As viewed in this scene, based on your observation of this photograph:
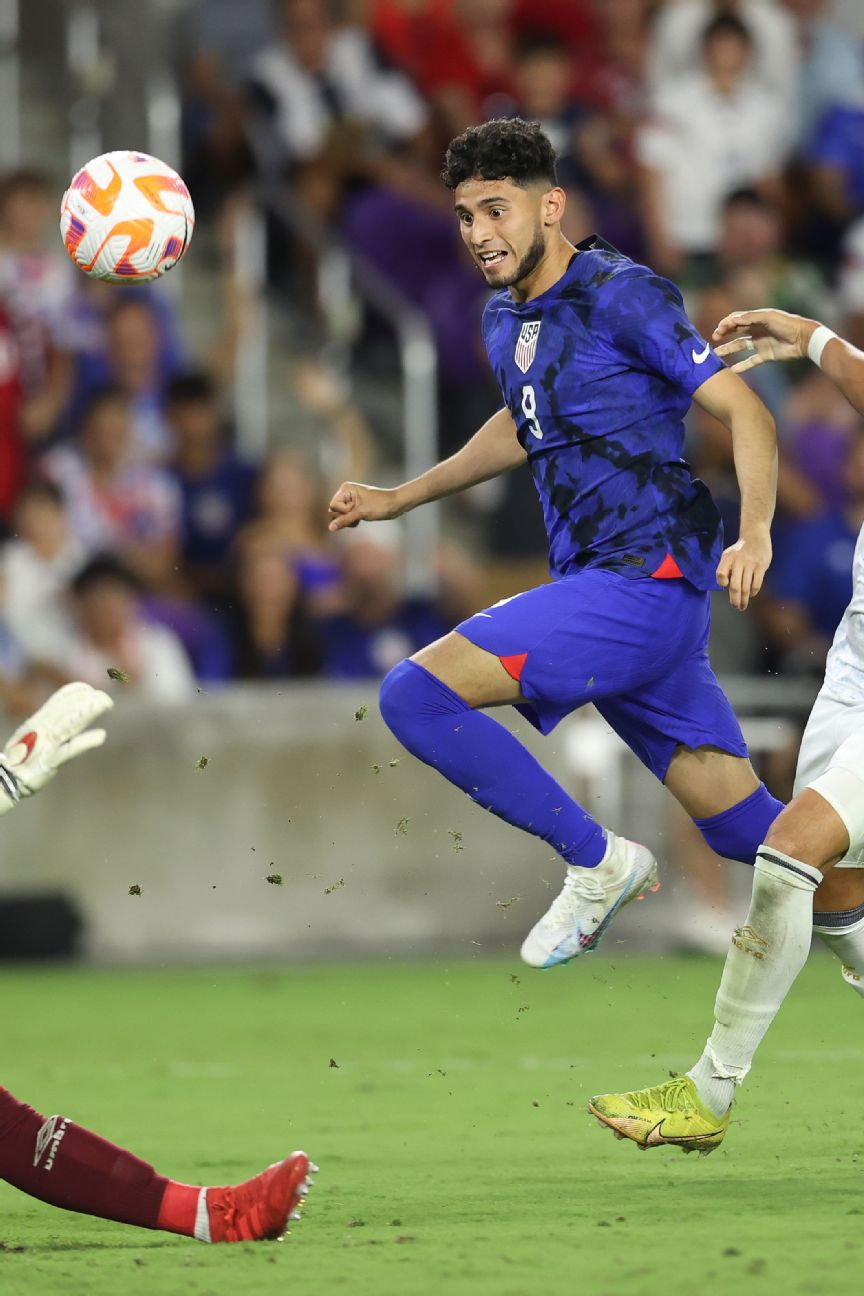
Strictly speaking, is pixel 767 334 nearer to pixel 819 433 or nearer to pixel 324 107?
pixel 819 433

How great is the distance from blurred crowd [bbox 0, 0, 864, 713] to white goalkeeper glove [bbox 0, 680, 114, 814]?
6638mm

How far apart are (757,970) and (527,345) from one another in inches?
69.5

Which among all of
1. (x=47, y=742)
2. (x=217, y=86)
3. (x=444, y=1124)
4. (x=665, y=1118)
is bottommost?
(x=444, y=1124)

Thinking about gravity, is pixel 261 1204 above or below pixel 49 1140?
below

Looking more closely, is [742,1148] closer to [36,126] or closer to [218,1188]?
[218,1188]

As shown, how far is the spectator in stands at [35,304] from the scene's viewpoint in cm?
1216

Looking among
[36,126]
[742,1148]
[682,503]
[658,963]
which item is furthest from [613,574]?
[36,126]

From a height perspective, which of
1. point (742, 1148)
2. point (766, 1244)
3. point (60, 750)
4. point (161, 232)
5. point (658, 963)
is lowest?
point (658, 963)

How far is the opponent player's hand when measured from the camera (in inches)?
233

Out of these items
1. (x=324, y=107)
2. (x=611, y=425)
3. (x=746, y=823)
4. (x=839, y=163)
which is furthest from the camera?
(x=839, y=163)

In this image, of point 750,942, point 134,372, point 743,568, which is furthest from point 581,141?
point 750,942

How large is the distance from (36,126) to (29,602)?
13.1 feet

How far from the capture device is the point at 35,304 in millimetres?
12203

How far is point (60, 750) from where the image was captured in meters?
4.59
